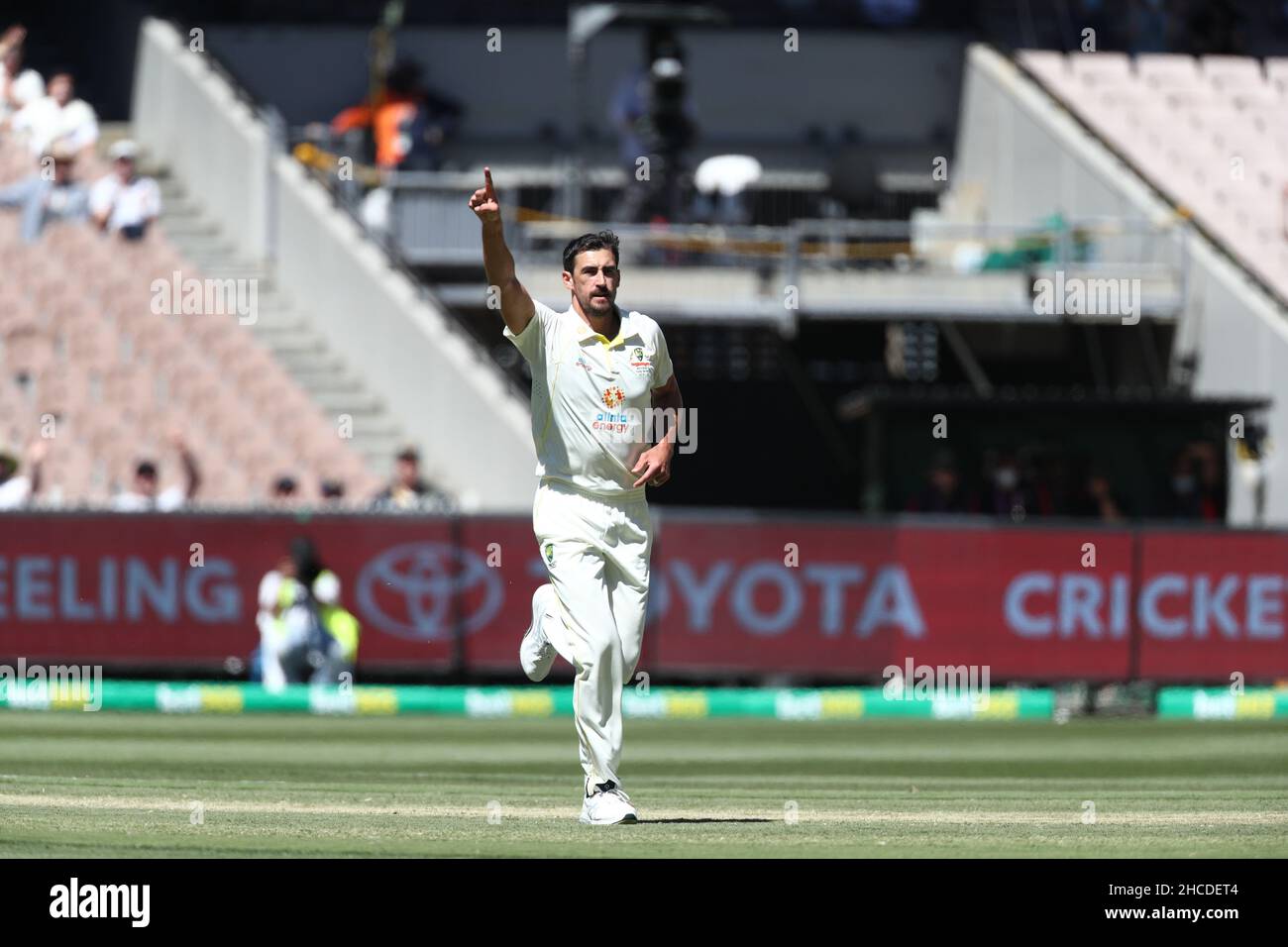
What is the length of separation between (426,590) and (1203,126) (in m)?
14.7

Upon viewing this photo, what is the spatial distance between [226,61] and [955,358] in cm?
1022

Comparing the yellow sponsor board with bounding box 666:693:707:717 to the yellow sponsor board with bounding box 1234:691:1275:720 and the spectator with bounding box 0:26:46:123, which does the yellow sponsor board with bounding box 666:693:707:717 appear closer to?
the yellow sponsor board with bounding box 1234:691:1275:720

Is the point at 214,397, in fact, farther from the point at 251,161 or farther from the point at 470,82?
the point at 470,82

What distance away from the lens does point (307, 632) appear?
22.1 metres

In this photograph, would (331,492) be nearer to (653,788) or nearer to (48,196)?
(48,196)

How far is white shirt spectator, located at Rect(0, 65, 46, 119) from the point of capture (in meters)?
29.2

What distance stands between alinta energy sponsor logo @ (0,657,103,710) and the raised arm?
475 inches

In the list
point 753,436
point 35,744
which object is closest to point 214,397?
point 753,436

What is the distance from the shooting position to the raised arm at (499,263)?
33.7ft

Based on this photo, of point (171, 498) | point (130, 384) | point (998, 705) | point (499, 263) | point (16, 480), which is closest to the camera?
point (499, 263)

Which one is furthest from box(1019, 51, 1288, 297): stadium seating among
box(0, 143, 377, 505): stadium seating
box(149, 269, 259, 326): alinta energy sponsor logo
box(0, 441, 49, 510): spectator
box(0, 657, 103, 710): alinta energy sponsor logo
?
box(0, 657, 103, 710): alinta energy sponsor logo
